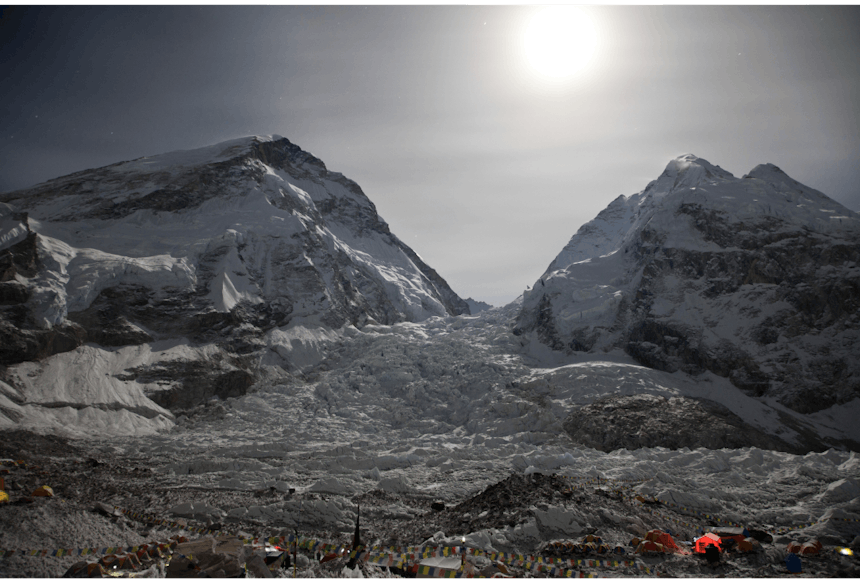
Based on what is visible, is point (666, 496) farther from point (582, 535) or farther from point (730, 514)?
point (582, 535)

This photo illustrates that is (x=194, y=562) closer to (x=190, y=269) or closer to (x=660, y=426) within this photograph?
(x=660, y=426)

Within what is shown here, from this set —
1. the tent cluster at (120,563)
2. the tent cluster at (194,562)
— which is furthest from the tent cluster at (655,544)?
the tent cluster at (120,563)

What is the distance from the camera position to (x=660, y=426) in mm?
53312

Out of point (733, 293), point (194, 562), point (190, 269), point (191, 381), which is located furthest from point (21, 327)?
point (733, 293)

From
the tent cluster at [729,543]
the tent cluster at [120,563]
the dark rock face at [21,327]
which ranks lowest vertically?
the tent cluster at [120,563]

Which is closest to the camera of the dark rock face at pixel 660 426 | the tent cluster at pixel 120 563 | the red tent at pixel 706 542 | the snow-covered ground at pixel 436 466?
the tent cluster at pixel 120 563

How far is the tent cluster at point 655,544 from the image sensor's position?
69.1ft

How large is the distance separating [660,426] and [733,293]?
109 ft

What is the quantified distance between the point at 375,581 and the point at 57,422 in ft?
178

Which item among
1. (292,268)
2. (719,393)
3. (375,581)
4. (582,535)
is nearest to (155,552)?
(375,581)

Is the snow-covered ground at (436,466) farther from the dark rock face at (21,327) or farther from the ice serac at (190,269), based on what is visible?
the dark rock face at (21,327)

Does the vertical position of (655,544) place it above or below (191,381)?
below

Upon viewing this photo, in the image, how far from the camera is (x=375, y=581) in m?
15.8

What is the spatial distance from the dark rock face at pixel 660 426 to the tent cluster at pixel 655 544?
3192cm
